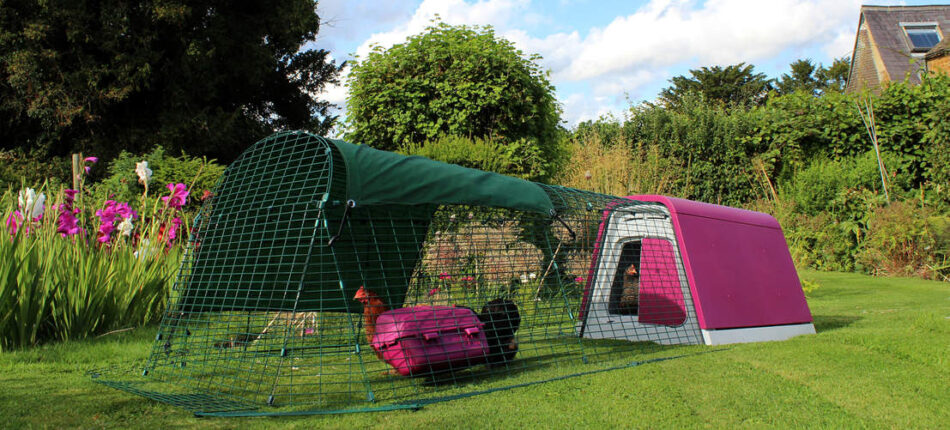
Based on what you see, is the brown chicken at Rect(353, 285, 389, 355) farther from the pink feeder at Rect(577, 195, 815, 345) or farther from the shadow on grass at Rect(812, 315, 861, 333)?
the shadow on grass at Rect(812, 315, 861, 333)

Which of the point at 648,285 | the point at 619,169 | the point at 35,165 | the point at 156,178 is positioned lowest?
the point at 648,285

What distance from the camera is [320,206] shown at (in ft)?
9.61

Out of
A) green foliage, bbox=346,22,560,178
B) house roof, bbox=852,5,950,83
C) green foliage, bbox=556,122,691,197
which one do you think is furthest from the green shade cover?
house roof, bbox=852,5,950,83

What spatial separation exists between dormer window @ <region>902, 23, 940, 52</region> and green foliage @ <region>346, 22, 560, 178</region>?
817 inches

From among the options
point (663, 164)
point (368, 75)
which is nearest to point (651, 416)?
point (368, 75)

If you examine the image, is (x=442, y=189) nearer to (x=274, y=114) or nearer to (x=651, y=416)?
(x=651, y=416)

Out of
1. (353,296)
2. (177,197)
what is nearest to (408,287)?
(353,296)

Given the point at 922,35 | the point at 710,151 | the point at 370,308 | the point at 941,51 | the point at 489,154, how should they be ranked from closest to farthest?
1. the point at 370,308
2. the point at 489,154
3. the point at 710,151
4. the point at 941,51
5. the point at 922,35

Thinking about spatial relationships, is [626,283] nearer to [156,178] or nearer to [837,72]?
[156,178]

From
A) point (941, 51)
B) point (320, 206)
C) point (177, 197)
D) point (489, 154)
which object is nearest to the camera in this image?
point (320, 206)

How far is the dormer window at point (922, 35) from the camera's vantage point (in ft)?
74.6

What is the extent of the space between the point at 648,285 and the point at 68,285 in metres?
3.95

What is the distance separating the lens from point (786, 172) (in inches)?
494

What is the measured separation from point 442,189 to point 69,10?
12.4 metres
